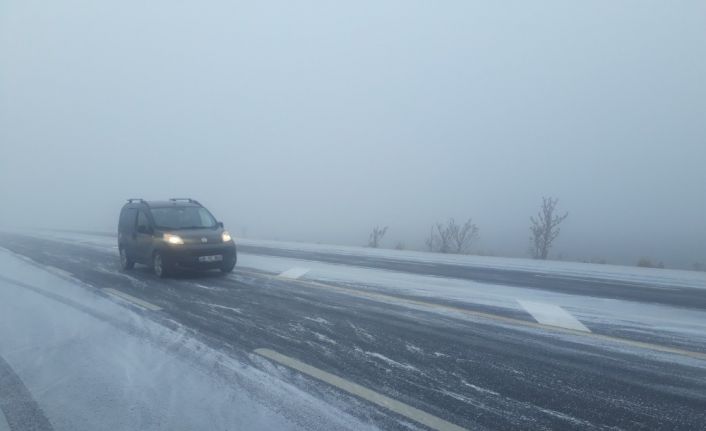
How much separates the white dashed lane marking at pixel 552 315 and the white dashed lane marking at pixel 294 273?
5.46 metres

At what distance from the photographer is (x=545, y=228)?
26422 millimetres

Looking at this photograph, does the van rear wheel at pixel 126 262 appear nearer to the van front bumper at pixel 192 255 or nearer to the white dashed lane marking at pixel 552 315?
the van front bumper at pixel 192 255

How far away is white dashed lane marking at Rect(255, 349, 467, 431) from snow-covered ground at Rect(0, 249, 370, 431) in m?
0.36

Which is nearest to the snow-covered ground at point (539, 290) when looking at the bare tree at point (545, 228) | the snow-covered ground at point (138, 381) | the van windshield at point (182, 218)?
the van windshield at point (182, 218)

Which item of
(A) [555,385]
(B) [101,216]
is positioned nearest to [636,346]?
(A) [555,385]

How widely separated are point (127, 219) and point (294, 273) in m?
5.33

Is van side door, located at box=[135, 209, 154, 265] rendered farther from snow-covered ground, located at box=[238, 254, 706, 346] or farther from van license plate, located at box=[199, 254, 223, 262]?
snow-covered ground, located at box=[238, 254, 706, 346]

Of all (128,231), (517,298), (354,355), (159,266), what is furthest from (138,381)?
(128,231)

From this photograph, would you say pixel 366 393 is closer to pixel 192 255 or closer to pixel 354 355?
pixel 354 355

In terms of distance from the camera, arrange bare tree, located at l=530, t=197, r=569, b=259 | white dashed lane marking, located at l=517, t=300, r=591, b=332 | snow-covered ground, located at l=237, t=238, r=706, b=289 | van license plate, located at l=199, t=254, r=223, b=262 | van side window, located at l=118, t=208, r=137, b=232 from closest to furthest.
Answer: white dashed lane marking, located at l=517, t=300, r=591, b=332 → van license plate, located at l=199, t=254, r=223, b=262 → snow-covered ground, located at l=237, t=238, r=706, b=289 → van side window, located at l=118, t=208, r=137, b=232 → bare tree, located at l=530, t=197, r=569, b=259

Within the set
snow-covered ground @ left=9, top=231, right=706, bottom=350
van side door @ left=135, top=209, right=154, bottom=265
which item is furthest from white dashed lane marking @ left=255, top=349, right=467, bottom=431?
van side door @ left=135, top=209, right=154, bottom=265

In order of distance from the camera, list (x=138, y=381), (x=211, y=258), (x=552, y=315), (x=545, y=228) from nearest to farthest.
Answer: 1. (x=138, y=381)
2. (x=552, y=315)
3. (x=211, y=258)
4. (x=545, y=228)

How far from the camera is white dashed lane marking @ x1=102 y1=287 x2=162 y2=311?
8184 mm

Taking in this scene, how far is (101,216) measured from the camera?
249 ft
